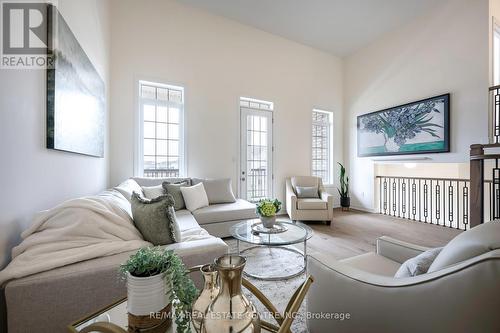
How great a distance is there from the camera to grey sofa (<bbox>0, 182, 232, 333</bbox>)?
0.92 meters

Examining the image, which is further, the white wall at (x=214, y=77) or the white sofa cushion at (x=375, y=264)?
the white wall at (x=214, y=77)

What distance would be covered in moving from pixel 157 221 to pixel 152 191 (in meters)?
1.69

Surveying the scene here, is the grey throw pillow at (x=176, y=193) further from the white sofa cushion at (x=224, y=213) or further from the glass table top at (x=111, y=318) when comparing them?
the glass table top at (x=111, y=318)

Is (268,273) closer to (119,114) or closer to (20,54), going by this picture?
(20,54)

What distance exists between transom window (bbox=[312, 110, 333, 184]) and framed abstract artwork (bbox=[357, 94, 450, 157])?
697mm

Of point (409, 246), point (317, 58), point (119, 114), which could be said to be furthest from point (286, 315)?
point (317, 58)

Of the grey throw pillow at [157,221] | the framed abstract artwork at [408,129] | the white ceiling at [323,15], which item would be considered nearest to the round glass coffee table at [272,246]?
the grey throw pillow at [157,221]

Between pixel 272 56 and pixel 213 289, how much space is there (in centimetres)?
491

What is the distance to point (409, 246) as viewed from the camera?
142 centimetres

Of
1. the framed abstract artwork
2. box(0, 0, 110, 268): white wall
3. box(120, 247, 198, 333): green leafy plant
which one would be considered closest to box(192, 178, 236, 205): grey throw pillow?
box(0, 0, 110, 268): white wall

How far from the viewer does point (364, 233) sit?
346cm

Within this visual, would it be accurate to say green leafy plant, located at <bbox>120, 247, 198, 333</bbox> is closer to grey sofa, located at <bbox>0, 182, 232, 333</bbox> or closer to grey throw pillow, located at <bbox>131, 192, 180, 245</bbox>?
grey sofa, located at <bbox>0, 182, 232, 333</bbox>

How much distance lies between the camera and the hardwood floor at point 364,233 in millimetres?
2854

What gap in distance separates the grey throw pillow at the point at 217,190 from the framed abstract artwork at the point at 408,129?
3489 mm
